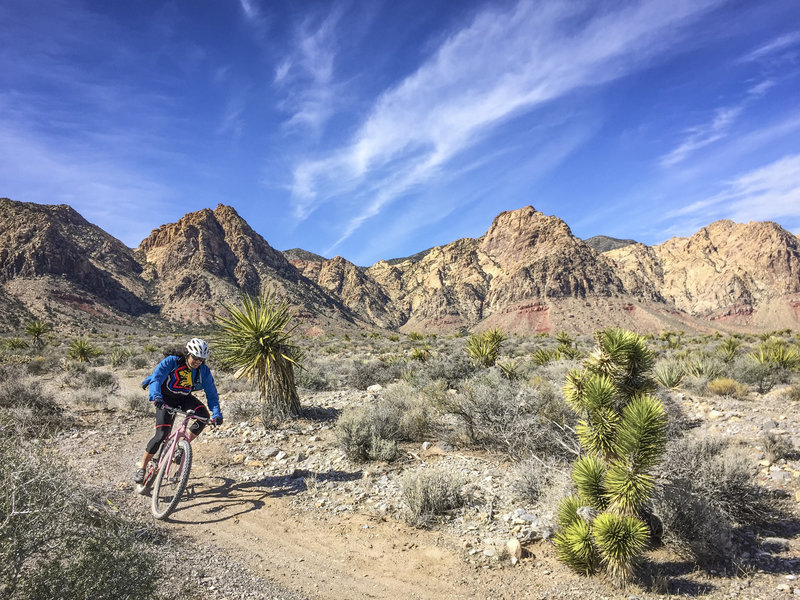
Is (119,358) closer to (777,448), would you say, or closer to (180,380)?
(180,380)

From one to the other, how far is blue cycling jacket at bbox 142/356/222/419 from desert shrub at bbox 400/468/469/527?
283cm

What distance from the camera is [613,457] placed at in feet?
14.5

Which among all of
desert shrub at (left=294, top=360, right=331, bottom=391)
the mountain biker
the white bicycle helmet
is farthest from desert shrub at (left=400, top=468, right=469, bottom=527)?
desert shrub at (left=294, top=360, right=331, bottom=391)

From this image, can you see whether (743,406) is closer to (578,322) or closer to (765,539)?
(765,539)

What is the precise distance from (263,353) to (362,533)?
16.6ft

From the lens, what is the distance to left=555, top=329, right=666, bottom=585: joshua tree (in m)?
4.00

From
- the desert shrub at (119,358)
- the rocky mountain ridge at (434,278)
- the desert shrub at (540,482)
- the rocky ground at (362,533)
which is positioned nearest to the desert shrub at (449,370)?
the rocky ground at (362,533)

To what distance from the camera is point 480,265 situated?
136 metres

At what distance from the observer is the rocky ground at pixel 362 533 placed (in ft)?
13.5

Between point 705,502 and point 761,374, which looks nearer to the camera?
point 705,502

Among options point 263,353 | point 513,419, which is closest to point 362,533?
point 513,419

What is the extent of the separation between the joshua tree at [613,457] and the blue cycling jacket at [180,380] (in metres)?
4.59

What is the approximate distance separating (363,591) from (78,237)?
111324 millimetres

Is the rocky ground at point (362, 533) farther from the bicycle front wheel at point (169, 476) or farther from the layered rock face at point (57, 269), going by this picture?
the layered rock face at point (57, 269)
